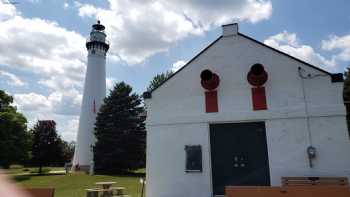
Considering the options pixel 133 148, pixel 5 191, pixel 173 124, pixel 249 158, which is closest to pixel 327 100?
pixel 249 158

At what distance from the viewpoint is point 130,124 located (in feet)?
100.0

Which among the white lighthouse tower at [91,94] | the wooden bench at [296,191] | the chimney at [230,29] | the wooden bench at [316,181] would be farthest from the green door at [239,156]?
the white lighthouse tower at [91,94]

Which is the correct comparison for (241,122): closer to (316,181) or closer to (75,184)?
(316,181)

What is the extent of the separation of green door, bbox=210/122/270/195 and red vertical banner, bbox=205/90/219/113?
690 millimetres

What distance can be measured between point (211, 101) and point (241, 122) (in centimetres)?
140

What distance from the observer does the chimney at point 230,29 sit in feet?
36.5

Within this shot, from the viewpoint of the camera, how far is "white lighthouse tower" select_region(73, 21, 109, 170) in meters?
31.2

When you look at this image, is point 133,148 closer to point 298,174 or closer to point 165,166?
point 165,166

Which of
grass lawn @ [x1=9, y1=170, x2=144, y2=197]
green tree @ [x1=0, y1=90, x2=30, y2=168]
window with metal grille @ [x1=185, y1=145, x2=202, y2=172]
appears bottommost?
grass lawn @ [x1=9, y1=170, x2=144, y2=197]

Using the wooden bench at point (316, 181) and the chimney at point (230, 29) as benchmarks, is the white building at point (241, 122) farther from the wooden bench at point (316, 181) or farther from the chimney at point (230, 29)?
the wooden bench at point (316, 181)

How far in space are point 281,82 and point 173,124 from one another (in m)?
4.40

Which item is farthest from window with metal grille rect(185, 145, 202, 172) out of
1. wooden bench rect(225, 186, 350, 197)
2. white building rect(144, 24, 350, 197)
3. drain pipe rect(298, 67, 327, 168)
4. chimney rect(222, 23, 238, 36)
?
chimney rect(222, 23, 238, 36)

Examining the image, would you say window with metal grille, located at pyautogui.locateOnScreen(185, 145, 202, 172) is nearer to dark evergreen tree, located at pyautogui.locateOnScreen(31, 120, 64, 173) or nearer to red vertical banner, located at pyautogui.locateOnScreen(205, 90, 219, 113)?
red vertical banner, located at pyautogui.locateOnScreen(205, 90, 219, 113)

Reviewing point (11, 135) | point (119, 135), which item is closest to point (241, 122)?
point (119, 135)
